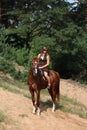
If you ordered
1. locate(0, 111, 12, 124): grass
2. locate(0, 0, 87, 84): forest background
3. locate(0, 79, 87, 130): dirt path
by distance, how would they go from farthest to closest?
locate(0, 0, 87, 84): forest background → locate(0, 79, 87, 130): dirt path → locate(0, 111, 12, 124): grass

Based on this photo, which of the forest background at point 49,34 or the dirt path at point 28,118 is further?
the forest background at point 49,34

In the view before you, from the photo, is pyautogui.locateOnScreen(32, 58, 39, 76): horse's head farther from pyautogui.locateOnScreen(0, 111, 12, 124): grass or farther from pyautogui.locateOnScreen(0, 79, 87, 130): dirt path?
pyautogui.locateOnScreen(0, 111, 12, 124): grass

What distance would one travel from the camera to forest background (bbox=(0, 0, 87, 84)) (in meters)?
26.8

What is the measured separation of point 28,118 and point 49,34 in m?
14.8

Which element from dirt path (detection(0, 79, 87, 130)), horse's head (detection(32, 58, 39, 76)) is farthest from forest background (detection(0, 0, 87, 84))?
horse's head (detection(32, 58, 39, 76))

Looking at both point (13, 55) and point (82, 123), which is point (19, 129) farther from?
Result: point (13, 55)

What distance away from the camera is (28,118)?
13789 millimetres

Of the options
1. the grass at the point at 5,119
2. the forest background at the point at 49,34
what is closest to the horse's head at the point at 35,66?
the grass at the point at 5,119

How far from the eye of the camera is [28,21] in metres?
28.4

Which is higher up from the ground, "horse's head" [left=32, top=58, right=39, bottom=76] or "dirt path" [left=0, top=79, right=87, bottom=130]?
"horse's head" [left=32, top=58, right=39, bottom=76]

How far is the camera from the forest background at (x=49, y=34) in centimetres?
2677

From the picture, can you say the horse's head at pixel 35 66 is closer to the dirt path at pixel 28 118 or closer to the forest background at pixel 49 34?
the dirt path at pixel 28 118

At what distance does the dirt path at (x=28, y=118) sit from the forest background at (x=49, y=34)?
8599mm

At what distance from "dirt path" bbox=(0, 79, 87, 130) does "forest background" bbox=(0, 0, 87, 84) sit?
8.60 meters
